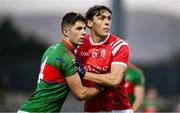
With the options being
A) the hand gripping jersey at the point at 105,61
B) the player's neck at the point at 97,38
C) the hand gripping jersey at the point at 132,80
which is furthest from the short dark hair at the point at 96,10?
the hand gripping jersey at the point at 132,80

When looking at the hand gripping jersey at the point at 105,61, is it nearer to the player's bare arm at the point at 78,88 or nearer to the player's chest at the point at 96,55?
the player's chest at the point at 96,55

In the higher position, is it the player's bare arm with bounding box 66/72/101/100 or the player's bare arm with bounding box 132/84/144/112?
the player's bare arm with bounding box 66/72/101/100

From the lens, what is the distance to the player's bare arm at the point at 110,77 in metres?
9.55

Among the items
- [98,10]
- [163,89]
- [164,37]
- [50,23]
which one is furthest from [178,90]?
[98,10]

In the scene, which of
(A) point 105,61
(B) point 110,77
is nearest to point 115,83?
(B) point 110,77

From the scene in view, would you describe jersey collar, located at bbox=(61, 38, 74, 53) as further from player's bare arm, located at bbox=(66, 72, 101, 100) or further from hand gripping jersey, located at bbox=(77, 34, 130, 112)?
hand gripping jersey, located at bbox=(77, 34, 130, 112)

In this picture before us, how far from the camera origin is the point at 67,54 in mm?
9133

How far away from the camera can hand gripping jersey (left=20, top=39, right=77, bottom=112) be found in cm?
911

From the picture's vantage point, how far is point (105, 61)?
9.98 m

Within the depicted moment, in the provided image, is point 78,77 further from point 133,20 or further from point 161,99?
point 133,20

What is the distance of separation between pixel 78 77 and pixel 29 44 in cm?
2421

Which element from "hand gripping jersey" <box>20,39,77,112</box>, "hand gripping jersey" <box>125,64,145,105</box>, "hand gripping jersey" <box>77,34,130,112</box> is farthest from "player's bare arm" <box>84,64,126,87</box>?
"hand gripping jersey" <box>125,64,145,105</box>

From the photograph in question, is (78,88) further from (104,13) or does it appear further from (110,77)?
(104,13)

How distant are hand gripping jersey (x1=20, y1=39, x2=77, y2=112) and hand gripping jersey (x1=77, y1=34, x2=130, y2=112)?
2.13 ft
